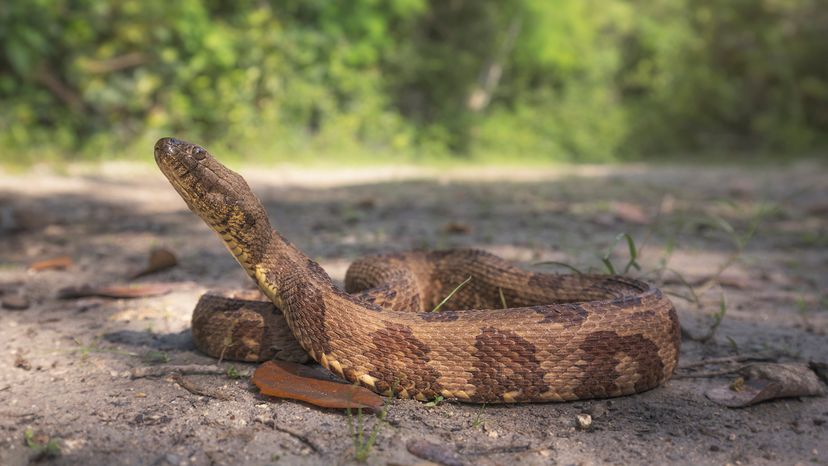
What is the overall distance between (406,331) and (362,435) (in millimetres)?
523

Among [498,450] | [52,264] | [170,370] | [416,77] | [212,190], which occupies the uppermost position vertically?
[416,77]

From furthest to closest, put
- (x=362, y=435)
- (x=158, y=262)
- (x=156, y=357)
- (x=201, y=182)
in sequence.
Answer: (x=158, y=262), (x=156, y=357), (x=201, y=182), (x=362, y=435)

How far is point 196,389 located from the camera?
9.42ft

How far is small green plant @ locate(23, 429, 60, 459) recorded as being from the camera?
2.29 metres

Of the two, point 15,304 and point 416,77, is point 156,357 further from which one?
point 416,77

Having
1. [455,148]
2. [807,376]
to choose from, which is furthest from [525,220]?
[455,148]

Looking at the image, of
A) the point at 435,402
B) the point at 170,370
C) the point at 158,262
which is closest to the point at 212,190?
the point at 170,370

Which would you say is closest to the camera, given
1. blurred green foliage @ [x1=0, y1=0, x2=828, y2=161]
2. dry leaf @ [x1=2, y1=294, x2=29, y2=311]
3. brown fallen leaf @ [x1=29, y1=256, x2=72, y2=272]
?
dry leaf @ [x1=2, y1=294, x2=29, y2=311]

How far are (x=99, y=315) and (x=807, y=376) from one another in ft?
10.9

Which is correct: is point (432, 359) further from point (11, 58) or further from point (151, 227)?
point (11, 58)

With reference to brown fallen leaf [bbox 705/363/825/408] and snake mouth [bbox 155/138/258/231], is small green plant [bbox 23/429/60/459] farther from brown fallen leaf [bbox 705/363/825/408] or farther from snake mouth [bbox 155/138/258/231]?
brown fallen leaf [bbox 705/363/825/408]

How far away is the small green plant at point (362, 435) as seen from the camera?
2348 mm

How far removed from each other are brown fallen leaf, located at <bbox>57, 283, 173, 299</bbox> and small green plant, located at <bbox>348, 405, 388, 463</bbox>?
2.00 meters

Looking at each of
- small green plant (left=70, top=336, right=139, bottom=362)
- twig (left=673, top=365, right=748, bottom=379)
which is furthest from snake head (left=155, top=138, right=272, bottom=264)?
twig (left=673, top=365, right=748, bottom=379)
